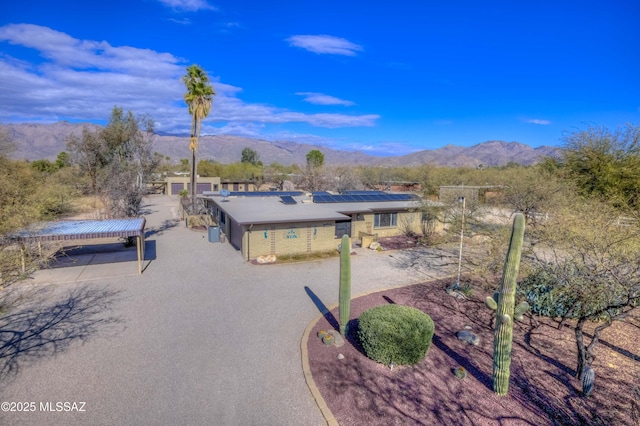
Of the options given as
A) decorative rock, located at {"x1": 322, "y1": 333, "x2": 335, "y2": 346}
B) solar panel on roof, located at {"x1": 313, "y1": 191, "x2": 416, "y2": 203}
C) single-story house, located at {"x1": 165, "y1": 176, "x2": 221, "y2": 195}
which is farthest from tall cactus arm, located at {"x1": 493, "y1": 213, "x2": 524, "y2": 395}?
single-story house, located at {"x1": 165, "y1": 176, "x2": 221, "y2": 195}

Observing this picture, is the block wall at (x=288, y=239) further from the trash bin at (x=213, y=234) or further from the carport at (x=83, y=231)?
the carport at (x=83, y=231)

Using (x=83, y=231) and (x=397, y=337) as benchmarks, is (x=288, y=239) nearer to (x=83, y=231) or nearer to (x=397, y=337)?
(x=83, y=231)

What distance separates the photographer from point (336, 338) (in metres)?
9.82

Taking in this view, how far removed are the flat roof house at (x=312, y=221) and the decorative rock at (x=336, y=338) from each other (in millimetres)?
8401

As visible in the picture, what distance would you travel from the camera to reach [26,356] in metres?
8.77

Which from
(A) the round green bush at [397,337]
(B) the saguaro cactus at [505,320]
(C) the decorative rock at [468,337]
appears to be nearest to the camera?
(B) the saguaro cactus at [505,320]

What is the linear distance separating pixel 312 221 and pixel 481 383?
40.4 feet

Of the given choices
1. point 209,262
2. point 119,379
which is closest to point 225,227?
point 209,262

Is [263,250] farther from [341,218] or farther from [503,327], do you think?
[503,327]

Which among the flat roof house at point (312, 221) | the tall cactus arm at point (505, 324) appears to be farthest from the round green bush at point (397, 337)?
the flat roof house at point (312, 221)

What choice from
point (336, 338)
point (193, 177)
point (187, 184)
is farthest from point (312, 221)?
point (187, 184)

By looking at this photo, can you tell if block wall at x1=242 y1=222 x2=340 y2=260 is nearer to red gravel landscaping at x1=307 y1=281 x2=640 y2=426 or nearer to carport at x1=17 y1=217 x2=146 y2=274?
carport at x1=17 y1=217 x2=146 y2=274

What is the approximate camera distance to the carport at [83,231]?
1321cm

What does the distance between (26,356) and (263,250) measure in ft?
35.3
